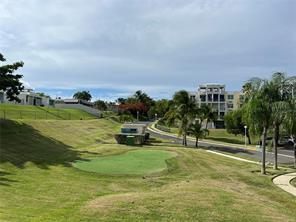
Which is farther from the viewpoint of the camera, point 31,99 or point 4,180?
point 31,99

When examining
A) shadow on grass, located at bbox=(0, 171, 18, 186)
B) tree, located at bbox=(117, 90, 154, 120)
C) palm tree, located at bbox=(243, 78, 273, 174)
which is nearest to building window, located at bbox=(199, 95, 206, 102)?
tree, located at bbox=(117, 90, 154, 120)

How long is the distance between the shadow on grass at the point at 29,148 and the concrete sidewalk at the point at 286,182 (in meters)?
13.4

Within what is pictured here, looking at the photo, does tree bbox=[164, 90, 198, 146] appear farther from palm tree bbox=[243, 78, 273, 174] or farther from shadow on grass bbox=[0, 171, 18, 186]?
shadow on grass bbox=[0, 171, 18, 186]

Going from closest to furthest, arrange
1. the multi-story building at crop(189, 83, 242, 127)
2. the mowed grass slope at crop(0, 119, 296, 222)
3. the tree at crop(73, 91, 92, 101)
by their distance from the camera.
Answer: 1. the mowed grass slope at crop(0, 119, 296, 222)
2. the multi-story building at crop(189, 83, 242, 127)
3. the tree at crop(73, 91, 92, 101)

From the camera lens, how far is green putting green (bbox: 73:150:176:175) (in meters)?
26.2

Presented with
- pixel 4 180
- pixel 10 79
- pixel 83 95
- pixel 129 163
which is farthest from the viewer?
pixel 83 95

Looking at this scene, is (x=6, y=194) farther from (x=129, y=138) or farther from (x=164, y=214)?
(x=129, y=138)

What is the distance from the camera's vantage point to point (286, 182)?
25562 mm

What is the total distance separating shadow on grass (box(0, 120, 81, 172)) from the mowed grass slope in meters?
0.07

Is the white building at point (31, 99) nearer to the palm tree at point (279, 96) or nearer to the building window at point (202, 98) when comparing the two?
the building window at point (202, 98)

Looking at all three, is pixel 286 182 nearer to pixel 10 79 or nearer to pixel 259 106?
pixel 259 106

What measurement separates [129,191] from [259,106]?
1326cm

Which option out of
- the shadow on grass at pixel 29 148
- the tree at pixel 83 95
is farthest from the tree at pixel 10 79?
the tree at pixel 83 95

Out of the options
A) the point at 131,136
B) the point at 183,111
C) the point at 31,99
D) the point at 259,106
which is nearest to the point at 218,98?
the point at 31,99
